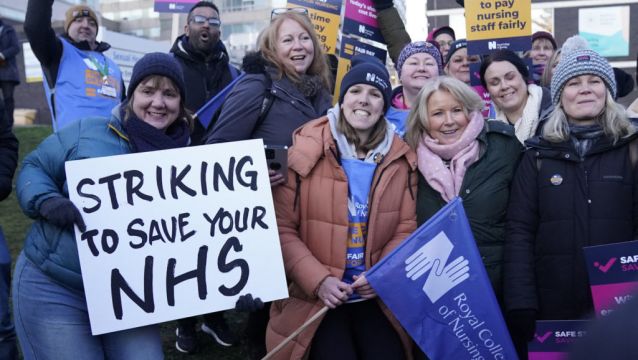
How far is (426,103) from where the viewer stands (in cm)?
352

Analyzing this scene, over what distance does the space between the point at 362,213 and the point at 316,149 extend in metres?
0.41

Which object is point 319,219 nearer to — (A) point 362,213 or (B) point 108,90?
(A) point 362,213

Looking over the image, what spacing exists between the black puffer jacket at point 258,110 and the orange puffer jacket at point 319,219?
0.38 m

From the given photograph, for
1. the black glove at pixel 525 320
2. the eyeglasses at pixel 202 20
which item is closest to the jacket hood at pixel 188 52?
the eyeglasses at pixel 202 20

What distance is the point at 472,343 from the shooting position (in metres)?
3.08

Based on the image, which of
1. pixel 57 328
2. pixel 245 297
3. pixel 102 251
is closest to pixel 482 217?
pixel 245 297

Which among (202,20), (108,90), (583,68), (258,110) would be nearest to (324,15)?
(202,20)

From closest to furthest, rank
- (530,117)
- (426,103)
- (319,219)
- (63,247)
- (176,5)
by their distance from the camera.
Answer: (63,247)
(319,219)
(426,103)
(530,117)
(176,5)

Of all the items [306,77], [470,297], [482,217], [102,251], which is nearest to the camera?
[102,251]

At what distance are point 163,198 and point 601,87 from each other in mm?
2243

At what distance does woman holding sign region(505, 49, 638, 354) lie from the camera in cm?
304

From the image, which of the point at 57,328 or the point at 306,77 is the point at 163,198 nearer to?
the point at 57,328

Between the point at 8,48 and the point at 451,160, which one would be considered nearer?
the point at 451,160

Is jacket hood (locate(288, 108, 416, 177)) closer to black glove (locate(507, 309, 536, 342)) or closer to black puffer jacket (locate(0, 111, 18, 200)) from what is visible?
black glove (locate(507, 309, 536, 342))
